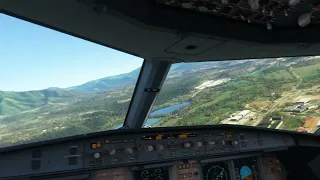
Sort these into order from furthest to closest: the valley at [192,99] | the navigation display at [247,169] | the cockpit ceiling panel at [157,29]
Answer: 1. the valley at [192,99]
2. the navigation display at [247,169]
3. the cockpit ceiling panel at [157,29]

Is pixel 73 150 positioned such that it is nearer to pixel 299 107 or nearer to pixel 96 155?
pixel 96 155

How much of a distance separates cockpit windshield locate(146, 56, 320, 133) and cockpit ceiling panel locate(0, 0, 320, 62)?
0.98 meters

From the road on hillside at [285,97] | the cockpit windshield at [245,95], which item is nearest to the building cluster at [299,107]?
the cockpit windshield at [245,95]

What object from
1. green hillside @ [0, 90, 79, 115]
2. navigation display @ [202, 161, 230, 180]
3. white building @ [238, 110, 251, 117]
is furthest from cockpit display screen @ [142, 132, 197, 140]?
green hillside @ [0, 90, 79, 115]

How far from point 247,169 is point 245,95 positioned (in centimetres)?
222

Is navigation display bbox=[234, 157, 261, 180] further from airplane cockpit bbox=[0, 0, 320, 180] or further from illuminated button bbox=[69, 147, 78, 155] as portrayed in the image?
illuminated button bbox=[69, 147, 78, 155]

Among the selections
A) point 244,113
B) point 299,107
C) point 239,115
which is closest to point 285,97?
point 299,107

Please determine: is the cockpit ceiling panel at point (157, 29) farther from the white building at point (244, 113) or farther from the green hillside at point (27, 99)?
the green hillside at point (27, 99)

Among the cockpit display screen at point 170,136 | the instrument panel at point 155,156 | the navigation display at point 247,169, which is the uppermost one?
the cockpit display screen at point 170,136

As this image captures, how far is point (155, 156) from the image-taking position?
304 cm

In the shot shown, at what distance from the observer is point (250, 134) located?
3.50m

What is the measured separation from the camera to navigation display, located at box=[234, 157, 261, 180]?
3.58 metres

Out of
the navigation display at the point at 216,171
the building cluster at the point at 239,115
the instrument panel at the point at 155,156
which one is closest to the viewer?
the instrument panel at the point at 155,156

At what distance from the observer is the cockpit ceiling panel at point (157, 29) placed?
186 cm
